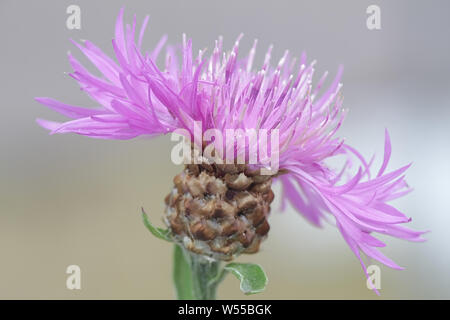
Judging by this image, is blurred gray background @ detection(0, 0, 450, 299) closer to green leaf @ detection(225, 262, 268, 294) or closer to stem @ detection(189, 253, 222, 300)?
stem @ detection(189, 253, 222, 300)

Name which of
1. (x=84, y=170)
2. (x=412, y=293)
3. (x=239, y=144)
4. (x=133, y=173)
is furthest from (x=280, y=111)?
(x=84, y=170)

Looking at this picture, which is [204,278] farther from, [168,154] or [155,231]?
[168,154]

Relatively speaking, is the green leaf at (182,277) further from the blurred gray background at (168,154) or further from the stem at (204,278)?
the blurred gray background at (168,154)

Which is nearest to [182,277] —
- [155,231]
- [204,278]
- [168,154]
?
[204,278]

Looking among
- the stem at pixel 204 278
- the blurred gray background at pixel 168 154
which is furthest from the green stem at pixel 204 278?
the blurred gray background at pixel 168 154

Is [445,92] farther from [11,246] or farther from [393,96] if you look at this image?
[11,246]
